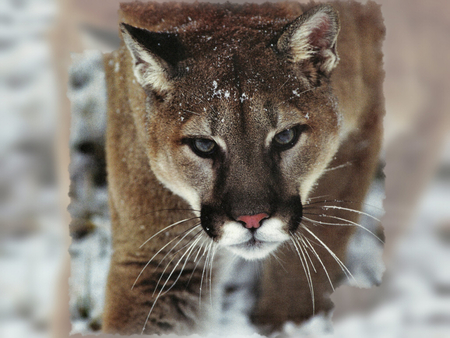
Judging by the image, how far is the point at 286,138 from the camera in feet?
4.55

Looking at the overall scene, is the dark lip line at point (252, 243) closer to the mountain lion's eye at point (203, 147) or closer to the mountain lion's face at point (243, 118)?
the mountain lion's face at point (243, 118)

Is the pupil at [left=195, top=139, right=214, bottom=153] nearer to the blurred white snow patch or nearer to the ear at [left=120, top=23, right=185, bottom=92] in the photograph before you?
the ear at [left=120, top=23, right=185, bottom=92]

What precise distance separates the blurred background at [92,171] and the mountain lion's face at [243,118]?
0.23 meters

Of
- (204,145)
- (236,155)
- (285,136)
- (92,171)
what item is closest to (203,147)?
(204,145)

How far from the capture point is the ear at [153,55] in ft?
4.53

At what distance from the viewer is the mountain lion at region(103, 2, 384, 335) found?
4.51 feet

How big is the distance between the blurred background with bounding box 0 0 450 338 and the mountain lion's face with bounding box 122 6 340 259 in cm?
23

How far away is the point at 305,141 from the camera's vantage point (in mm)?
1412

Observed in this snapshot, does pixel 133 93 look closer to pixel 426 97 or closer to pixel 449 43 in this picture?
pixel 426 97

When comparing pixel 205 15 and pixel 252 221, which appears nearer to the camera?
pixel 252 221

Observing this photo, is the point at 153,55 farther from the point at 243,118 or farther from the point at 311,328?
the point at 311,328

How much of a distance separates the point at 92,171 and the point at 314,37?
86cm

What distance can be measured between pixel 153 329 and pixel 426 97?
4.17 ft

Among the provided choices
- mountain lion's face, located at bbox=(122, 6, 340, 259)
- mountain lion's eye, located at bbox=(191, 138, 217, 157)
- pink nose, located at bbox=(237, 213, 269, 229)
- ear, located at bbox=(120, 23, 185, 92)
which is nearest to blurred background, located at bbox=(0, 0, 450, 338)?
ear, located at bbox=(120, 23, 185, 92)
